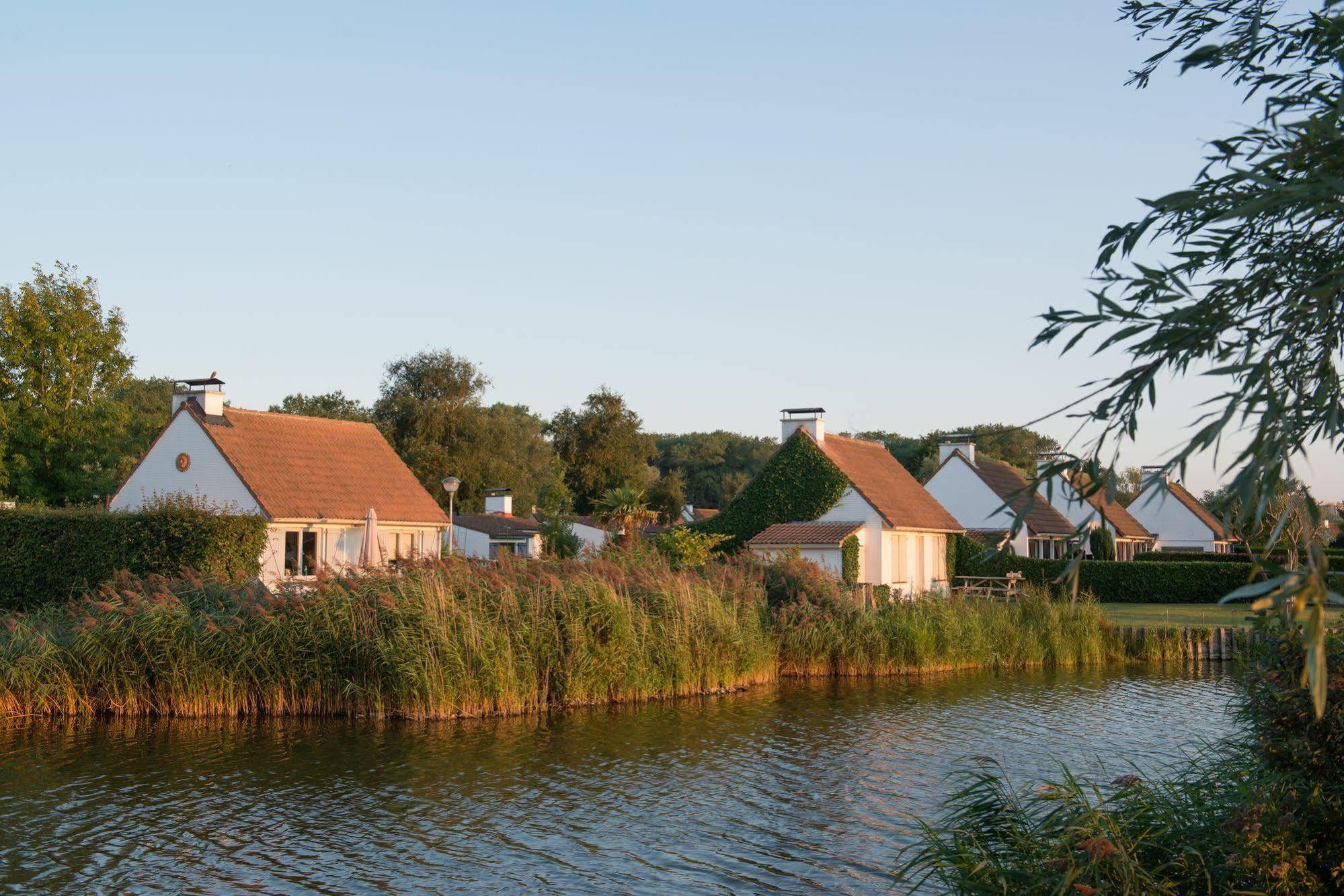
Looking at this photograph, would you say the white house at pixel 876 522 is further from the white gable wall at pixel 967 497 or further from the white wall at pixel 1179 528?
the white wall at pixel 1179 528

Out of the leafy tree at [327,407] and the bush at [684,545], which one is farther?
the leafy tree at [327,407]

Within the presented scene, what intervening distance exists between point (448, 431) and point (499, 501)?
9.10 m

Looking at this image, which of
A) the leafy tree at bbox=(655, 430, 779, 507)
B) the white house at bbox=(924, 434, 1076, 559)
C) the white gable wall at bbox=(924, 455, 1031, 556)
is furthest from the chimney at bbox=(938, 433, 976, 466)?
the leafy tree at bbox=(655, 430, 779, 507)

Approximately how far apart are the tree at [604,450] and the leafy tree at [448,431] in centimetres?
197

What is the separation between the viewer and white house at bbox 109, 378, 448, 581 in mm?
30656

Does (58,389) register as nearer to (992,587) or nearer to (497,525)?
(497,525)

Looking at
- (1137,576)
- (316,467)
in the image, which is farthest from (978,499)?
(316,467)

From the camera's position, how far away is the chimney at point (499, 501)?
55906mm

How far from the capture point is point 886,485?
38.1 meters

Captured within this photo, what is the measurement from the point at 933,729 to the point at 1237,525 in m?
12.7

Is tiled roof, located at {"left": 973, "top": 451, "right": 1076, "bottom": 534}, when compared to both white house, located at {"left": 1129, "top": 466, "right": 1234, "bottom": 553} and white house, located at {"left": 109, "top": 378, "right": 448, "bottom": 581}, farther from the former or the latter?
white house, located at {"left": 109, "top": 378, "right": 448, "bottom": 581}

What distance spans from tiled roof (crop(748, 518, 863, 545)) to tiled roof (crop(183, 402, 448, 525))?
10.5m

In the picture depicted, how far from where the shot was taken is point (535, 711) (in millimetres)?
18828

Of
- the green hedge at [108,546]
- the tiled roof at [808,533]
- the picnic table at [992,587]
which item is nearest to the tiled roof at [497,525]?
the tiled roof at [808,533]
